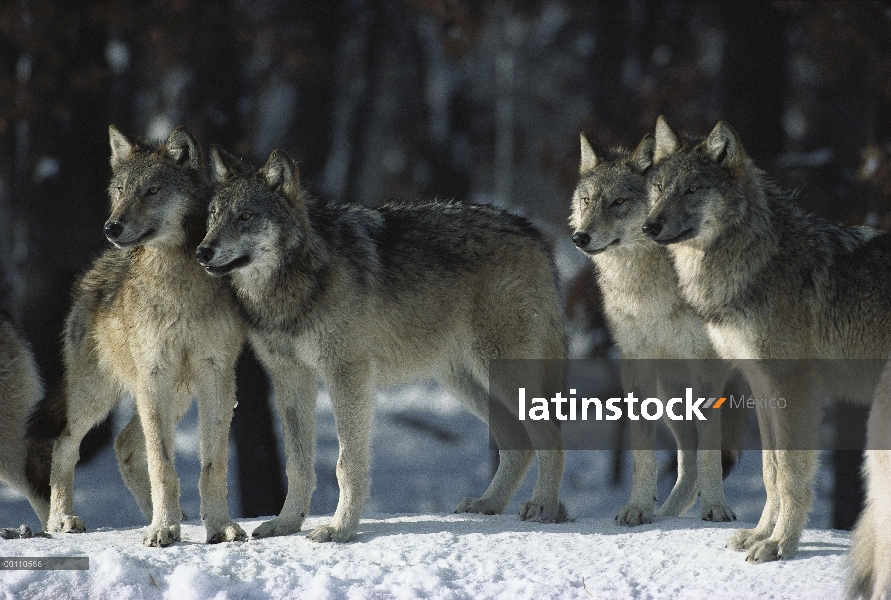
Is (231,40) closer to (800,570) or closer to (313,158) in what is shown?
(313,158)

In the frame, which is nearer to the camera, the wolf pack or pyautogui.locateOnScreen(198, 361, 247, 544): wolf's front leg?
the wolf pack

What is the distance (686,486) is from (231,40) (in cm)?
647

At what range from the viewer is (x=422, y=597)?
15.5ft

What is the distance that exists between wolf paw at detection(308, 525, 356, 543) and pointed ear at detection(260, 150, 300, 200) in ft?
A: 6.23

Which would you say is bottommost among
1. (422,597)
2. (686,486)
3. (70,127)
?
(422,597)

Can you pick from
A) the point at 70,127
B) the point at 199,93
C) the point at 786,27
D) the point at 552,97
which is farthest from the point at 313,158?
the point at 786,27

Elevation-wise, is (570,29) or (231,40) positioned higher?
(570,29)

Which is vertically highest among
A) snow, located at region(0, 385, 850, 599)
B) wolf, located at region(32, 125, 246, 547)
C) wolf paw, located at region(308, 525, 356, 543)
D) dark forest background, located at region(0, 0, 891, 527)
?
dark forest background, located at region(0, 0, 891, 527)

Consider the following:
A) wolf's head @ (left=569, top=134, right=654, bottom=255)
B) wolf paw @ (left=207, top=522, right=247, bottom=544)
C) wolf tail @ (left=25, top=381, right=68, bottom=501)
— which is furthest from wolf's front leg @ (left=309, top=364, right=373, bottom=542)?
wolf tail @ (left=25, top=381, right=68, bottom=501)

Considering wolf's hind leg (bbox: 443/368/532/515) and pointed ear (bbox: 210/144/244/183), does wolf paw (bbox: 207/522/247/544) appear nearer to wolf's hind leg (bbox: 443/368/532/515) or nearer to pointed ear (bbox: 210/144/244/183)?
wolf's hind leg (bbox: 443/368/532/515)

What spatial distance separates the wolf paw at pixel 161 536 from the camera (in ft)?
17.9

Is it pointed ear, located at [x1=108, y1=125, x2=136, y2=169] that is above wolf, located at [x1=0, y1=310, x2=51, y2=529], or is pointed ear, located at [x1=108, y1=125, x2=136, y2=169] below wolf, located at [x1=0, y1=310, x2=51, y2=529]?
above

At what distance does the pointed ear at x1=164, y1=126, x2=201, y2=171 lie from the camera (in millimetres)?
5797

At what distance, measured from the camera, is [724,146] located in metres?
5.63
